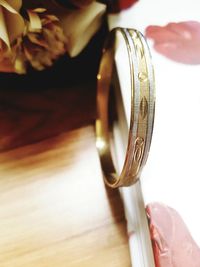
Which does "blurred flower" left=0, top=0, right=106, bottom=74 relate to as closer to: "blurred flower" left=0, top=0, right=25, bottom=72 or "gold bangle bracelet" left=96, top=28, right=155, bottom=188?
"blurred flower" left=0, top=0, right=25, bottom=72

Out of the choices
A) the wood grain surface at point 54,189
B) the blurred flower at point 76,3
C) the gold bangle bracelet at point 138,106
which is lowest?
the wood grain surface at point 54,189

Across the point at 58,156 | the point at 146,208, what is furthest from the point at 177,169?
the point at 58,156

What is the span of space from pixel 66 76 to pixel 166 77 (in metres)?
0.15

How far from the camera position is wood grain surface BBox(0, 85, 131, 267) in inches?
18.2

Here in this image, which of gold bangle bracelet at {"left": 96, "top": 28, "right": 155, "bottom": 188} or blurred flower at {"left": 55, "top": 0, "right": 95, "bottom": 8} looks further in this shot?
blurred flower at {"left": 55, "top": 0, "right": 95, "bottom": 8}

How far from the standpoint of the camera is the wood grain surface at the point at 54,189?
0.46 meters

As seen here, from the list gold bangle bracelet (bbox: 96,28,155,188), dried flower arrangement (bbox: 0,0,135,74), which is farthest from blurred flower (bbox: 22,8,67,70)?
gold bangle bracelet (bbox: 96,28,155,188)

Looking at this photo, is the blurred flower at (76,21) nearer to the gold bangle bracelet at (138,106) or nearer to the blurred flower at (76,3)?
the blurred flower at (76,3)

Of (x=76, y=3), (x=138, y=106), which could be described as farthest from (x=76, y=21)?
(x=138, y=106)

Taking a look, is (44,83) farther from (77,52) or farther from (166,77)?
(166,77)

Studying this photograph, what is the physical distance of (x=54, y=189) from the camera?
50cm

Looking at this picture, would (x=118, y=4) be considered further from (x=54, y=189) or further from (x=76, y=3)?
(x=54, y=189)

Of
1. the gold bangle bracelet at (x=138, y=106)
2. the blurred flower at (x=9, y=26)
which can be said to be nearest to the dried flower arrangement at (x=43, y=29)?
the blurred flower at (x=9, y=26)

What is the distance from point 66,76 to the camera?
0.58 m
